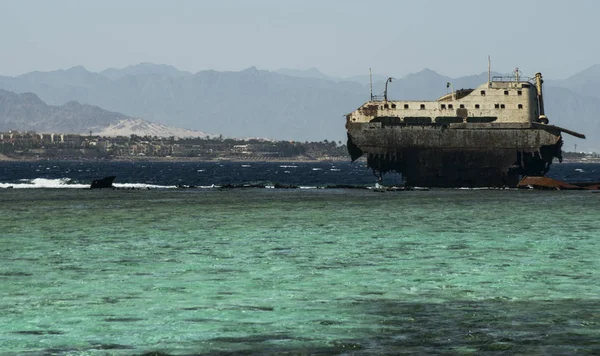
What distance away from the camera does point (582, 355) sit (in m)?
17.4

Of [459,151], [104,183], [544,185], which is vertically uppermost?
[459,151]

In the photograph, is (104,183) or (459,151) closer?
(459,151)

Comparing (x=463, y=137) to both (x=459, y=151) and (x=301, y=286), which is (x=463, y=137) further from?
(x=301, y=286)

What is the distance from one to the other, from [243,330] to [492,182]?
81.4 m

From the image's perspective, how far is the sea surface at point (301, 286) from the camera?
1895 centimetres

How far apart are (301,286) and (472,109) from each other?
244 feet

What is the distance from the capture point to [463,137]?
97688 millimetres

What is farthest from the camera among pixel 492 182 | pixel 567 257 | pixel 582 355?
pixel 492 182

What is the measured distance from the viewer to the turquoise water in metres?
19.0

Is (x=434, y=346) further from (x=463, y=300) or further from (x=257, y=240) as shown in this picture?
(x=257, y=240)

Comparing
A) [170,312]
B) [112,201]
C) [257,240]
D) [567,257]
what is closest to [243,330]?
[170,312]

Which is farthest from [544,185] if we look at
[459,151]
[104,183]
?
[104,183]

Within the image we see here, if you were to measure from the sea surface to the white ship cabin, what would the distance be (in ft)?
146

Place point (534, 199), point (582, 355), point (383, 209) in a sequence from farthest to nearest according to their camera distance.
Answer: point (534, 199)
point (383, 209)
point (582, 355)
